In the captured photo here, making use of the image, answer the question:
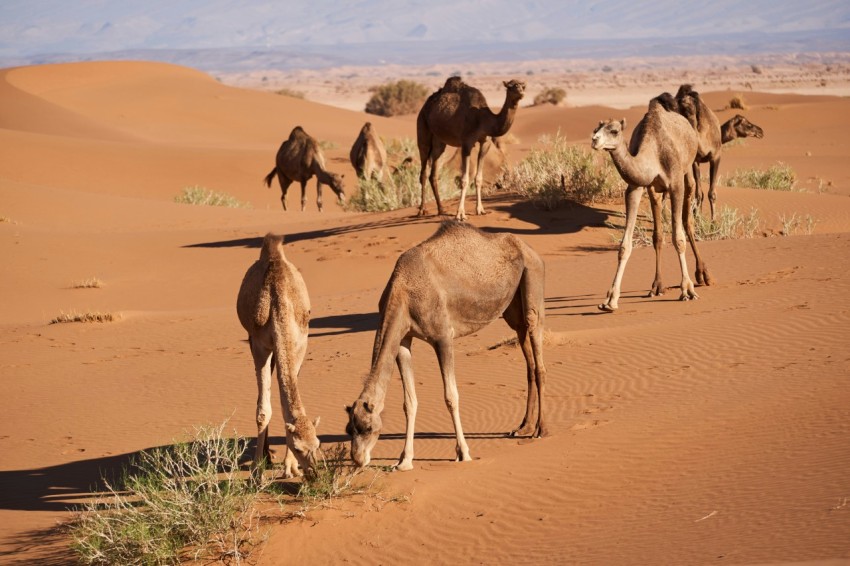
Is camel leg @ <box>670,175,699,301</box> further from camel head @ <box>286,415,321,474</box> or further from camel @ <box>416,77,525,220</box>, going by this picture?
camel head @ <box>286,415,321,474</box>

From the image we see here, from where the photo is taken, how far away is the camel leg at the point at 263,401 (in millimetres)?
7871

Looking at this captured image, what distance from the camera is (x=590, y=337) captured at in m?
12.0

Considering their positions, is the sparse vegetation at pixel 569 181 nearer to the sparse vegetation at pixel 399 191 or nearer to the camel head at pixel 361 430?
the sparse vegetation at pixel 399 191

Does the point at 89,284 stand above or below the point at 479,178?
below

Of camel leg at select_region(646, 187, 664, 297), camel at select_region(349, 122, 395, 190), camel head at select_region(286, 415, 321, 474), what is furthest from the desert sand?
camel at select_region(349, 122, 395, 190)

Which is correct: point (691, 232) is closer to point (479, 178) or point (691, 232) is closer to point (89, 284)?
point (479, 178)

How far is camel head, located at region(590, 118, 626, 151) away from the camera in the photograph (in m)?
11.3

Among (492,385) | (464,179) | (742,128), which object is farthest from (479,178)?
(492,385)

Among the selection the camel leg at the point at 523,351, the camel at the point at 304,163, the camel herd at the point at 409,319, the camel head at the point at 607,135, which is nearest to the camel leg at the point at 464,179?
the camel head at the point at 607,135

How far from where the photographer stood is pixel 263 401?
25.9ft

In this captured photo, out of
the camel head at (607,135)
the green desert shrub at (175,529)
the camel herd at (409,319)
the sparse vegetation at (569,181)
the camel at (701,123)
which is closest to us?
the green desert shrub at (175,529)

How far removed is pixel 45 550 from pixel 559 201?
14.4 m

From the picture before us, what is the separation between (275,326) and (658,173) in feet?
22.7

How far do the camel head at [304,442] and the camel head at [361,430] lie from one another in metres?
0.24
